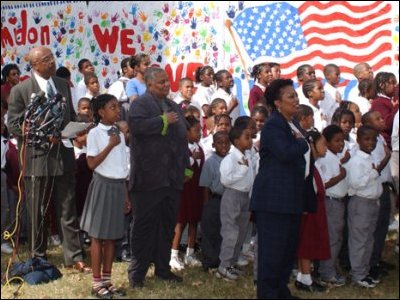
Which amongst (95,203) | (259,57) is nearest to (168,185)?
(95,203)

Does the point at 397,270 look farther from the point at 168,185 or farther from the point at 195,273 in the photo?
the point at 168,185

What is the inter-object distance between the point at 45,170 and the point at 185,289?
166 centimetres

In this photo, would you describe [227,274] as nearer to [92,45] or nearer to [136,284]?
[136,284]

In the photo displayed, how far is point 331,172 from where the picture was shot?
279 inches

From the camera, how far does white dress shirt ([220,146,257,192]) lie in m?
7.21

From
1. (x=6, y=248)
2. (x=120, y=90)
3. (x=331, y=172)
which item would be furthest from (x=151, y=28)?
(x=331, y=172)

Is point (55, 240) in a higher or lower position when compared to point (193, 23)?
lower

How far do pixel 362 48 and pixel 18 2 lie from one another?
603 cm

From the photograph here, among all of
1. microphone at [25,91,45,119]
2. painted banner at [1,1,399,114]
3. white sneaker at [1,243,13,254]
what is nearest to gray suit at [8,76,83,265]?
microphone at [25,91,45,119]

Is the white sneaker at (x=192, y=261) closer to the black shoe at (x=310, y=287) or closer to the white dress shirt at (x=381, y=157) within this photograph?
the black shoe at (x=310, y=287)

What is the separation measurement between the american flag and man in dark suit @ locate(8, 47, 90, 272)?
194 inches

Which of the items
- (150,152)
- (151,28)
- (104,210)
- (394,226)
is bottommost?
(394,226)

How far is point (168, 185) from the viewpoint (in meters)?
6.73

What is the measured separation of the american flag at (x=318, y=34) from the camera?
37.1ft
